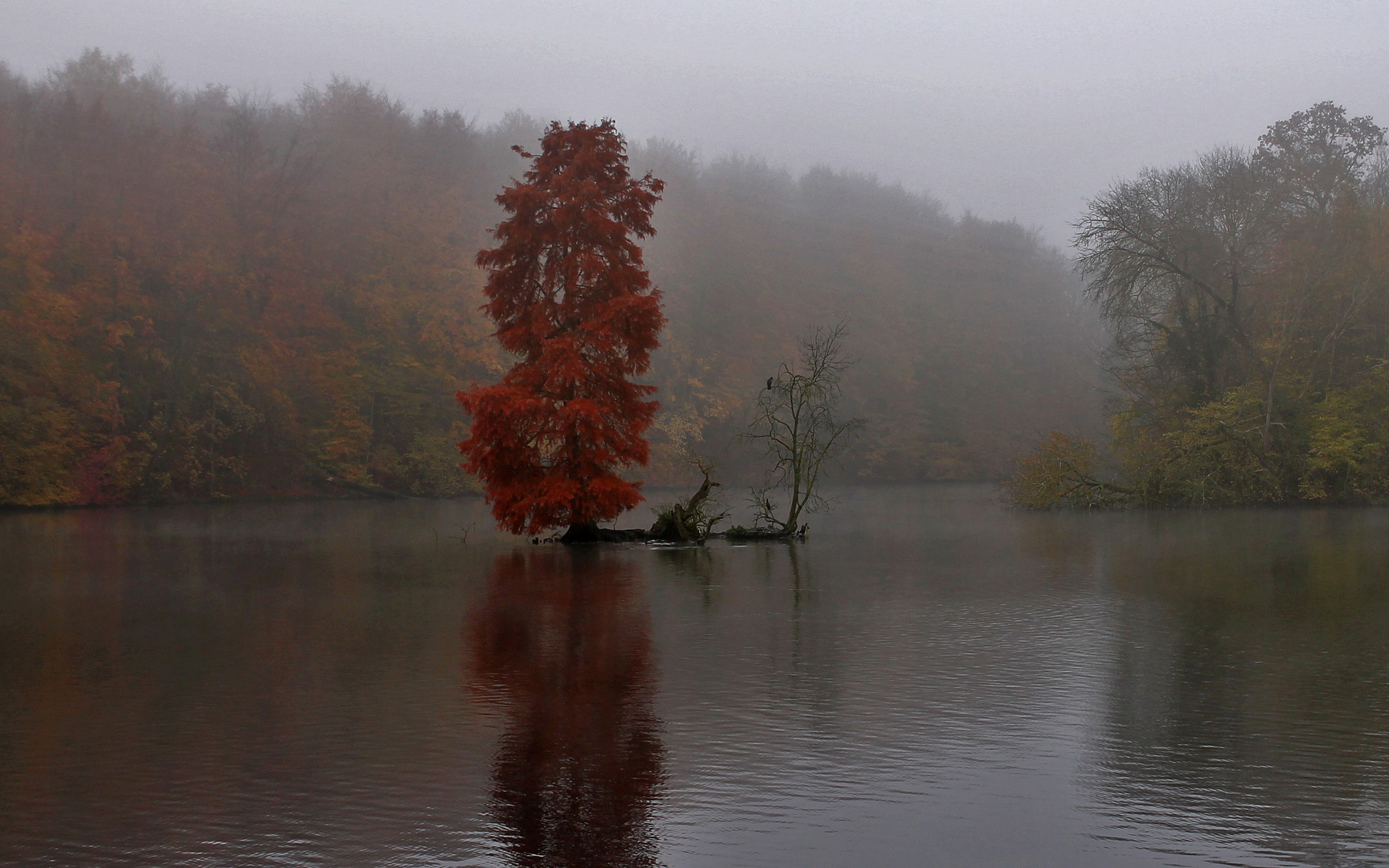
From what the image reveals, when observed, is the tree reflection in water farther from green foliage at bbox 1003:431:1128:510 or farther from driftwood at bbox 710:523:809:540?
green foliage at bbox 1003:431:1128:510

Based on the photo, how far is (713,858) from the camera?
5.19 m

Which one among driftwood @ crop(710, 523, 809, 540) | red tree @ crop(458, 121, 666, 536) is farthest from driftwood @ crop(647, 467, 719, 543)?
red tree @ crop(458, 121, 666, 536)

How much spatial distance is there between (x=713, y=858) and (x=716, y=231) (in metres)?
73.3

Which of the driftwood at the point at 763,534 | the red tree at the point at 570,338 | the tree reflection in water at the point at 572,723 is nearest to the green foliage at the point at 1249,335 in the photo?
the driftwood at the point at 763,534

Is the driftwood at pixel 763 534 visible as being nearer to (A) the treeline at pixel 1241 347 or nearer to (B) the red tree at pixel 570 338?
(B) the red tree at pixel 570 338

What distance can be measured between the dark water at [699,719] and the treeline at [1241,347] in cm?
1831

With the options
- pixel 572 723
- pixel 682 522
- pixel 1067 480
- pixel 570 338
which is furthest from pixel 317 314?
pixel 572 723

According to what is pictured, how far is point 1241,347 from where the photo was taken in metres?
36.8

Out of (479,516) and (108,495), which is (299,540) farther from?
(108,495)

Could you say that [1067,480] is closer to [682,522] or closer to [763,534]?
[763,534]

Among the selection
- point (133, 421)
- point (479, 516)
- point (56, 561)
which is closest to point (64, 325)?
point (133, 421)

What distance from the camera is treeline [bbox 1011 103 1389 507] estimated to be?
3500 centimetres

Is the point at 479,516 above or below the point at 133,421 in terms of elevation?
below

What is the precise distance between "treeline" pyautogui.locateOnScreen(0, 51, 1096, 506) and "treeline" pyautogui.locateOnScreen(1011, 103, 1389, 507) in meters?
27.1
